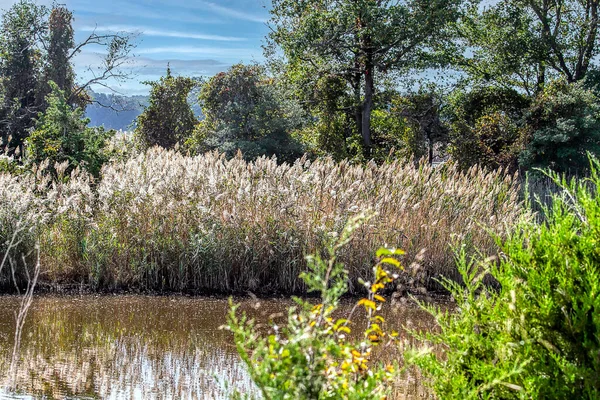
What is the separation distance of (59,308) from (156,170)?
7.25ft

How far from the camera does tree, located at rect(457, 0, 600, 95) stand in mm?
21938

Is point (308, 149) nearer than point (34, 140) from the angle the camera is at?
No

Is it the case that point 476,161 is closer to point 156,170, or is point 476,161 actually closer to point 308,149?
point 308,149

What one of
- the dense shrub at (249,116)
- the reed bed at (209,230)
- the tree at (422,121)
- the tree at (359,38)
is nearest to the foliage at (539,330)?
the reed bed at (209,230)

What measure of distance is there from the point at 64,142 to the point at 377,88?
12.1 metres

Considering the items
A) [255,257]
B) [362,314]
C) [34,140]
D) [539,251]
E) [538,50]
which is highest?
[538,50]

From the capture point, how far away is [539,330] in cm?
260

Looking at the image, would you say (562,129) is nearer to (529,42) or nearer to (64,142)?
(529,42)

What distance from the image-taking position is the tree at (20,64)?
65.9 ft

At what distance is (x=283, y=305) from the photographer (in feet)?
23.7

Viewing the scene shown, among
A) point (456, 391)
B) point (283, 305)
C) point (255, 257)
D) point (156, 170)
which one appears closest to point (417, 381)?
point (456, 391)

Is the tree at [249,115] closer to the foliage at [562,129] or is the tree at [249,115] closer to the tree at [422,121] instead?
the tree at [422,121]

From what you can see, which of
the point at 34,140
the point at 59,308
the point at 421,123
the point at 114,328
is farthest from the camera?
the point at 421,123

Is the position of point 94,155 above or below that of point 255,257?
above
